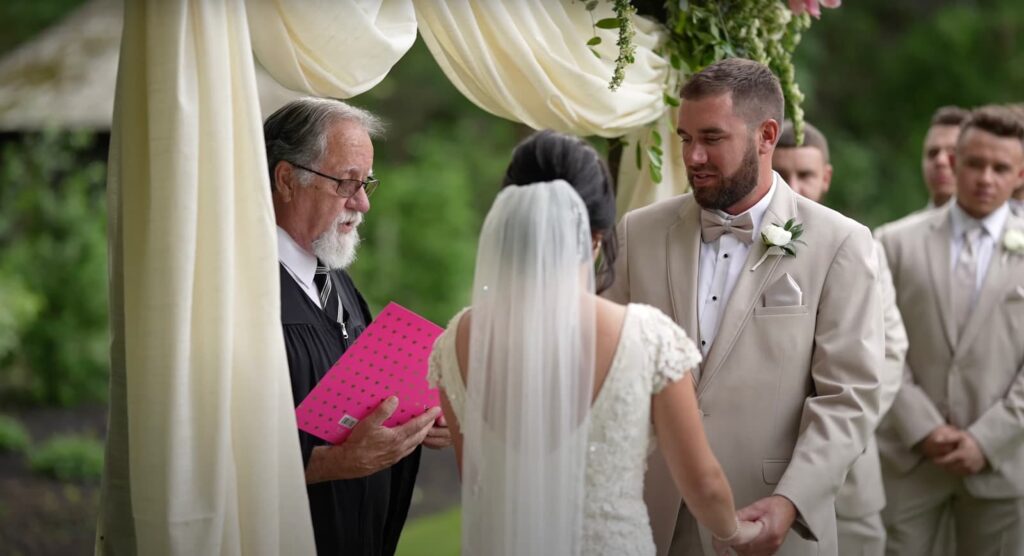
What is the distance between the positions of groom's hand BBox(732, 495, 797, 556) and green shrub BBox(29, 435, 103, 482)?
6184mm

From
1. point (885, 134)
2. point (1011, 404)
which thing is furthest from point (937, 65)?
point (1011, 404)

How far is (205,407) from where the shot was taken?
278cm

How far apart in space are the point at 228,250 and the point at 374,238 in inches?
344

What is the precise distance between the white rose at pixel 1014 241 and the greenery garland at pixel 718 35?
1164 millimetres

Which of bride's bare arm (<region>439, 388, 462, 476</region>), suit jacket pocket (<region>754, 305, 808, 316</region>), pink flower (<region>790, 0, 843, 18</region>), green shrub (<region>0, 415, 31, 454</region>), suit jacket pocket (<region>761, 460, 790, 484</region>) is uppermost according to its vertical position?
pink flower (<region>790, 0, 843, 18</region>)

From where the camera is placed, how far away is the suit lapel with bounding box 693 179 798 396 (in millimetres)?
3182

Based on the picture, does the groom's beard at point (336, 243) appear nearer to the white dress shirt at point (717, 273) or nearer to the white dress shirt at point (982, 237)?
the white dress shirt at point (717, 273)

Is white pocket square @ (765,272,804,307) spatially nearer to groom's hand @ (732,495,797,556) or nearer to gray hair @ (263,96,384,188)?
groom's hand @ (732,495,797,556)

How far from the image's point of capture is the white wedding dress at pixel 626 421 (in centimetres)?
259

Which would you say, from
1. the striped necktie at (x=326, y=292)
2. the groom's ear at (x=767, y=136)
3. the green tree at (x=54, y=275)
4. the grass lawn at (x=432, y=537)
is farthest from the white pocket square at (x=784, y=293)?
the green tree at (x=54, y=275)

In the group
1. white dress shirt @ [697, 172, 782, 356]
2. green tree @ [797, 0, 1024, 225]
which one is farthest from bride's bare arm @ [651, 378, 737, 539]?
green tree @ [797, 0, 1024, 225]

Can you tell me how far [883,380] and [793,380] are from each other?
1.03m

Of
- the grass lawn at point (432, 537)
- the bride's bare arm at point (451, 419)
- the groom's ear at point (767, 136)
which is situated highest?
the groom's ear at point (767, 136)

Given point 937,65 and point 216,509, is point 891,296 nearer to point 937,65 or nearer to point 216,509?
point 216,509
